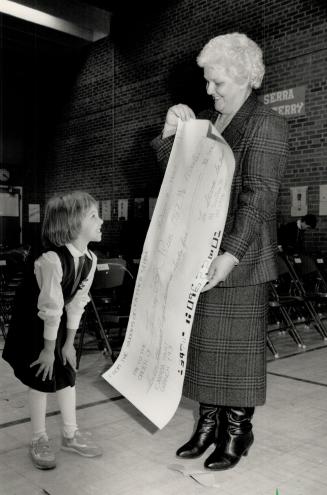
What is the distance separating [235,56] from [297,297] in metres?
3.31

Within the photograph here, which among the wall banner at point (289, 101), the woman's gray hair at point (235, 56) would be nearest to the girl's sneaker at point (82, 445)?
the woman's gray hair at point (235, 56)

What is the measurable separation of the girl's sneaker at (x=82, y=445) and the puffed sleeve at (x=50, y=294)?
480 millimetres

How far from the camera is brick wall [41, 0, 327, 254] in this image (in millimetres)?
6676

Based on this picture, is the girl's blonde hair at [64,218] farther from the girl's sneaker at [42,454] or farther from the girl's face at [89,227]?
the girl's sneaker at [42,454]

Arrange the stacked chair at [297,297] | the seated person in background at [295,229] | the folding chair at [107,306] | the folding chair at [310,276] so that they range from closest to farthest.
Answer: the folding chair at [107,306], the stacked chair at [297,297], the folding chair at [310,276], the seated person in background at [295,229]

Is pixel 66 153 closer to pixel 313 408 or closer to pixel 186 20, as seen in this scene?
pixel 186 20

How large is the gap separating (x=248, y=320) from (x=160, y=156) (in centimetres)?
64

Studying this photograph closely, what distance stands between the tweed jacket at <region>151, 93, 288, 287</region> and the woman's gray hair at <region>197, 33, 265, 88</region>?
11 cm

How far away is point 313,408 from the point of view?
2680 millimetres

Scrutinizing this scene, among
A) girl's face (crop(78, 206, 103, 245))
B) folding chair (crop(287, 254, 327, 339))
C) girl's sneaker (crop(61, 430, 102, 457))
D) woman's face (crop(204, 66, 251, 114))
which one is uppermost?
woman's face (crop(204, 66, 251, 114))

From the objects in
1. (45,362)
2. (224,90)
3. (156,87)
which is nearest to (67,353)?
(45,362)

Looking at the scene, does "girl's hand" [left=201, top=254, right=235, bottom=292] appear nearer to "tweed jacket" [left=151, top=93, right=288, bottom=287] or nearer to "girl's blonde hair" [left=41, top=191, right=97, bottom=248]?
"tweed jacket" [left=151, top=93, right=288, bottom=287]

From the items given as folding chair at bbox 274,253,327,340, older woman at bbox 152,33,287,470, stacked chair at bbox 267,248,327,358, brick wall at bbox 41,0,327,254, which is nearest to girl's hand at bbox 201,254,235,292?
older woman at bbox 152,33,287,470

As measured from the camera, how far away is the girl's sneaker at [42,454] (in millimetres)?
1896
